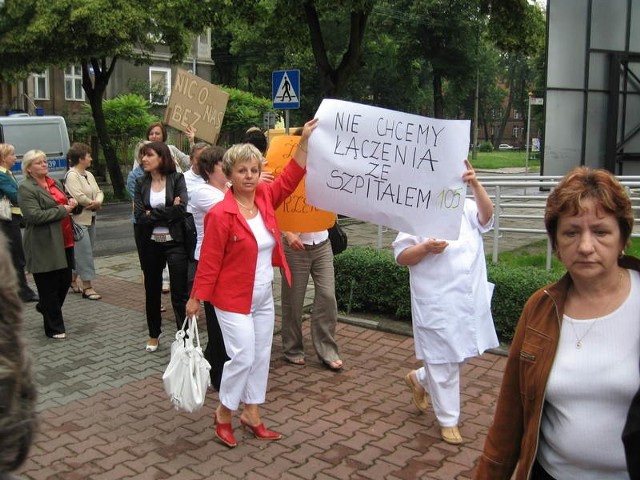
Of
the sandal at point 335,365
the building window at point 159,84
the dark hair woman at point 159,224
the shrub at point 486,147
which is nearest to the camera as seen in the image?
the sandal at point 335,365

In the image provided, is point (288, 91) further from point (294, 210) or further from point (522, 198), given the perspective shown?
point (294, 210)

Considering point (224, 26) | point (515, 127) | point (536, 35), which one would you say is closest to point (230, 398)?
point (224, 26)

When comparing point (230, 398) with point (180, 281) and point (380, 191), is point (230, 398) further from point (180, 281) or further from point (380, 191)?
point (180, 281)

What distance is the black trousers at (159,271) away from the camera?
6211 mm

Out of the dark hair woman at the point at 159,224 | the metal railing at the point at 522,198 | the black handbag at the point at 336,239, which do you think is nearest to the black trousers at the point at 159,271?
the dark hair woman at the point at 159,224

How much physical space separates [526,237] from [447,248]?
8.17 metres

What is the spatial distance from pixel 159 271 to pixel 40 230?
4.60ft

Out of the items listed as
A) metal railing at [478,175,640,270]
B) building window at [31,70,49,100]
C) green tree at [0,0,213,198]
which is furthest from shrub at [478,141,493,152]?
metal railing at [478,175,640,270]

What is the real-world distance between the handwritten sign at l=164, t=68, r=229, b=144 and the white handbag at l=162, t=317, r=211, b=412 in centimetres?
431

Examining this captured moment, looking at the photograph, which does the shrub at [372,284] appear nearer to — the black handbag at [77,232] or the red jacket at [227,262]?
the red jacket at [227,262]

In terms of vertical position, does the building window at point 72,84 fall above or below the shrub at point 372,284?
above

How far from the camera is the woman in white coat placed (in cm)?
433

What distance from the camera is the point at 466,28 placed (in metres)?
40.1

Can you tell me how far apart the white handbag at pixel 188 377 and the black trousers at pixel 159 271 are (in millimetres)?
1910
